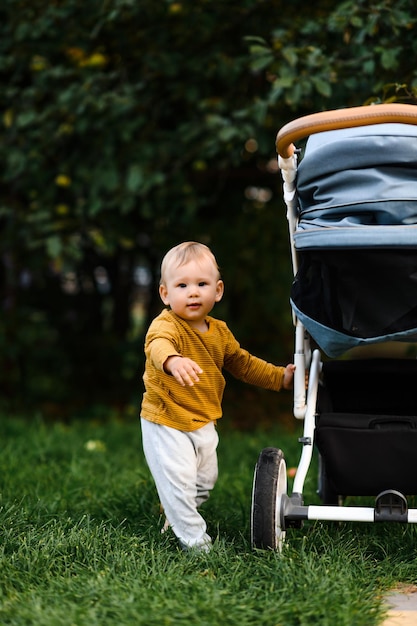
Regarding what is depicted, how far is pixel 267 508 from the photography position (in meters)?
2.77

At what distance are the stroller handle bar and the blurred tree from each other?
1.33 m

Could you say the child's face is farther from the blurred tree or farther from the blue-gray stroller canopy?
the blurred tree

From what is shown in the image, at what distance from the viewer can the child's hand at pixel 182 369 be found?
275cm

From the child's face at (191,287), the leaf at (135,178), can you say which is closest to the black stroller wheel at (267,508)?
the child's face at (191,287)

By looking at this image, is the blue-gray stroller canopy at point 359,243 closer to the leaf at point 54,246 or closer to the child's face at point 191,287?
the child's face at point 191,287

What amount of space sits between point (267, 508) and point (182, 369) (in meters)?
0.50

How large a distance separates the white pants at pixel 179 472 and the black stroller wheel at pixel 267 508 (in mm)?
257

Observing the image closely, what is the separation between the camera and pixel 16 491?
3.75m

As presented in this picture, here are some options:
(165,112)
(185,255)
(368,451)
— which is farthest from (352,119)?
(165,112)

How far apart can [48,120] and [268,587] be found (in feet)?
11.4

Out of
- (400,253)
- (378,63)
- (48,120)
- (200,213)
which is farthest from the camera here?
(200,213)

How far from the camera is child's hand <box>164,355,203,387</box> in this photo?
275cm

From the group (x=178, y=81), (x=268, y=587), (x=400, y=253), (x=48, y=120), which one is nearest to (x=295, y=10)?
(x=178, y=81)

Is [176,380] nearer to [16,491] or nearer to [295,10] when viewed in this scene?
[16,491]
